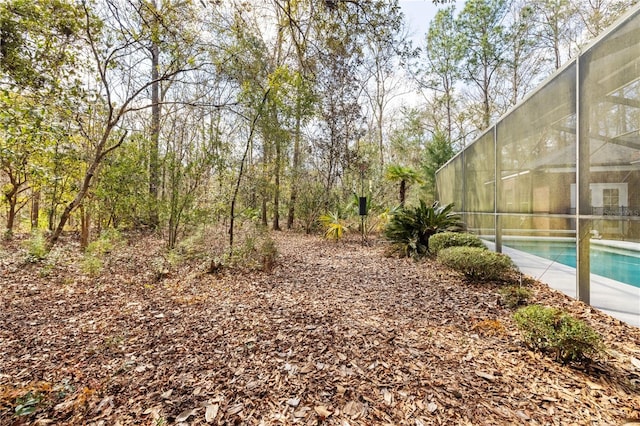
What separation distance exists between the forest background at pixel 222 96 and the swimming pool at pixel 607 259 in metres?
2.95

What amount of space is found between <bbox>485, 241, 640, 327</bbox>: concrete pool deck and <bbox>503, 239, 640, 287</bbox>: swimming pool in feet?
0.20

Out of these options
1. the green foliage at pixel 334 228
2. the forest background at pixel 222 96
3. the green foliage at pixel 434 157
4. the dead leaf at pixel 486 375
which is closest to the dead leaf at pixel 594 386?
the dead leaf at pixel 486 375

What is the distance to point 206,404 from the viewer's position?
160 centimetres

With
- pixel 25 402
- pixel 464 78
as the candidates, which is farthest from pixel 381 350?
pixel 464 78

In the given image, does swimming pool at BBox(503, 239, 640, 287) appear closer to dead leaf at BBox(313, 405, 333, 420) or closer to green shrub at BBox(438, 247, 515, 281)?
green shrub at BBox(438, 247, 515, 281)

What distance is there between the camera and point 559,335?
6.12 feet

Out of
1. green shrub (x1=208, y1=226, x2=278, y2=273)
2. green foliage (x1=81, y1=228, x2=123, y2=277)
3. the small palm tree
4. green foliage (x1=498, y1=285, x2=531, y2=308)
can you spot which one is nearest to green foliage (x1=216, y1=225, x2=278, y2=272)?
green shrub (x1=208, y1=226, x2=278, y2=273)

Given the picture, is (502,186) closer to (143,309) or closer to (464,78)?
(143,309)

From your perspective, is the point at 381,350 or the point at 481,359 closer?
the point at 481,359

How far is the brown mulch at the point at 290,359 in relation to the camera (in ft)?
5.01

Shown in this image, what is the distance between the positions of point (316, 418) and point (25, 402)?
1694 mm

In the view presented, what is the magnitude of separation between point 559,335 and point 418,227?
4024 millimetres

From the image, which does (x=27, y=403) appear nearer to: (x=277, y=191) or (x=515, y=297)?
(x=515, y=297)

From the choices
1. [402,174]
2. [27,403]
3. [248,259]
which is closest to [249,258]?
[248,259]
